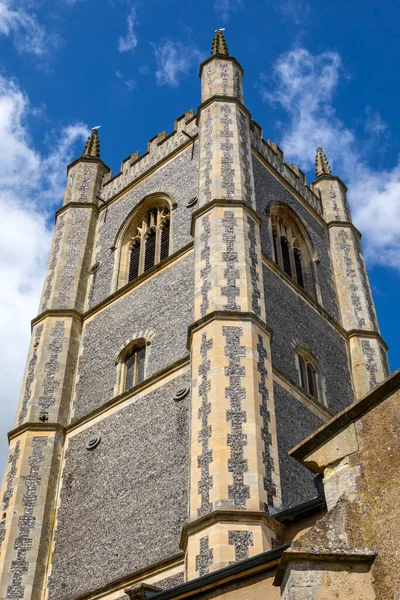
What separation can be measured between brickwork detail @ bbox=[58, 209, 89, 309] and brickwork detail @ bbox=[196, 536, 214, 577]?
8.81 meters

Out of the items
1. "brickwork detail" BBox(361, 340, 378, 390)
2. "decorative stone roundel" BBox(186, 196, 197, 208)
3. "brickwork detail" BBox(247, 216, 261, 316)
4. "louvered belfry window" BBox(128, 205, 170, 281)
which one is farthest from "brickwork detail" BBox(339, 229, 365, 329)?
"louvered belfry window" BBox(128, 205, 170, 281)

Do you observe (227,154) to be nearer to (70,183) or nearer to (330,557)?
(70,183)

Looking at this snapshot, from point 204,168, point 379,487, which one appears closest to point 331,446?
point 379,487

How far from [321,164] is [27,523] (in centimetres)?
1443

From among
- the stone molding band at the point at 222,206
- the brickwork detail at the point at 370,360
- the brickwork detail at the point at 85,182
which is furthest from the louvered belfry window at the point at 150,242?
the brickwork detail at the point at 370,360

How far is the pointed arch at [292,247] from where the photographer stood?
59.4 feet

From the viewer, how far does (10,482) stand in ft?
47.2

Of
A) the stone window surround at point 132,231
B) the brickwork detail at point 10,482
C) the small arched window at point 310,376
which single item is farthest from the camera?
the stone window surround at point 132,231

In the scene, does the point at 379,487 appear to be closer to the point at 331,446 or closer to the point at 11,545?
the point at 331,446

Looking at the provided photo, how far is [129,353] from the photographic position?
15812 millimetres

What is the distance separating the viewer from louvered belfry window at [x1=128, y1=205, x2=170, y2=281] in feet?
59.2

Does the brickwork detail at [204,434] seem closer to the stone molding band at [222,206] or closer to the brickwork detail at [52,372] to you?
the stone molding band at [222,206]

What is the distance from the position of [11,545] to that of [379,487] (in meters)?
9.65

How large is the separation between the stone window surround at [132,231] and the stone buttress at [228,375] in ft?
6.29
